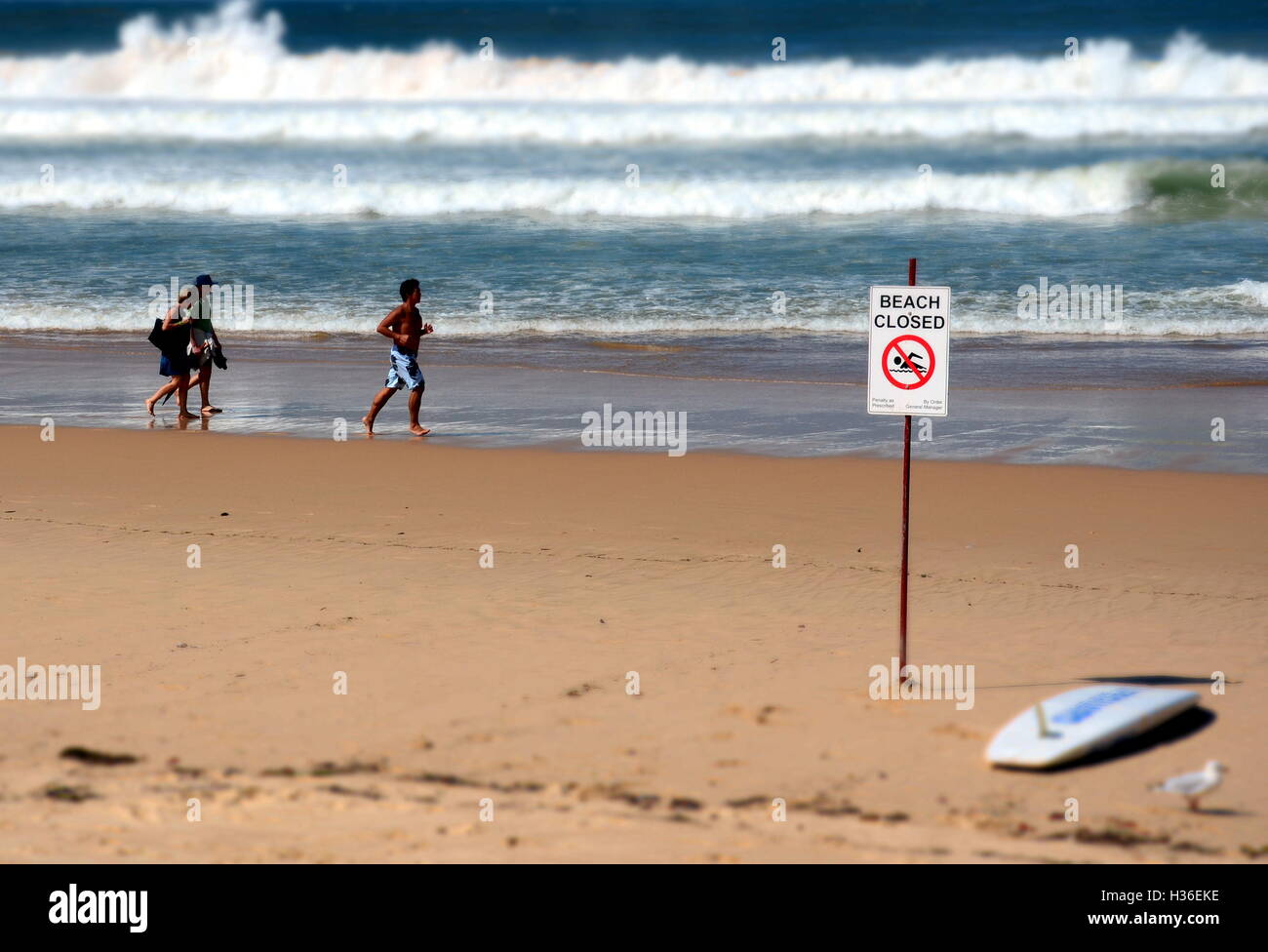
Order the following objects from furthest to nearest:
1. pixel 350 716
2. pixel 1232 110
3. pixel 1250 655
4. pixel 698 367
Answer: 1. pixel 1232 110
2. pixel 698 367
3. pixel 1250 655
4. pixel 350 716

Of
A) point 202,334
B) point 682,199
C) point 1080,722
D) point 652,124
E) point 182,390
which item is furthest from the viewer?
point 652,124

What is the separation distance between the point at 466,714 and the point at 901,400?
227cm

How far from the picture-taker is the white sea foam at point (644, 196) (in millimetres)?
31969

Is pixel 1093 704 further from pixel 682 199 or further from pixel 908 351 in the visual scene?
pixel 682 199

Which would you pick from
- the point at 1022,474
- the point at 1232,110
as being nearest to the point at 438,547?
the point at 1022,474

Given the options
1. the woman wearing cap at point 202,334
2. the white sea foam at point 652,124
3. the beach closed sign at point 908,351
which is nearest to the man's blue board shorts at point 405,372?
the woman wearing cap at point 202,334

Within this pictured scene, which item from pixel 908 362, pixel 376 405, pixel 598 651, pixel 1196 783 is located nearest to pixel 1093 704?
pixel 1196 783

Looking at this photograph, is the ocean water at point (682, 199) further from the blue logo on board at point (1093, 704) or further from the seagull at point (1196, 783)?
the seagull at point (1196, 783)

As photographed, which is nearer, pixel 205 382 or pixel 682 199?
pixel 205 382

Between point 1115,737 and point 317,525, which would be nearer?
point 1115,737

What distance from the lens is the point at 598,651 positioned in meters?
7.52

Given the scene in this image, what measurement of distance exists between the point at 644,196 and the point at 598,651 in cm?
2618

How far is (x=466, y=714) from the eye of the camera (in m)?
6.61
